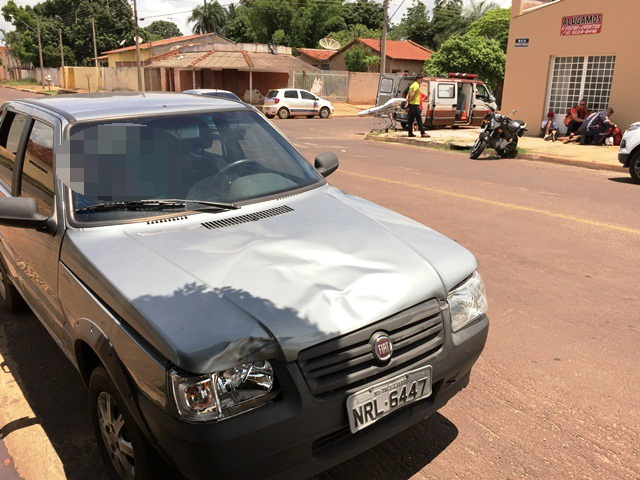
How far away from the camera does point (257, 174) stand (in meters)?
3.67

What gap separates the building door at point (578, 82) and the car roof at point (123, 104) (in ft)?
55.3

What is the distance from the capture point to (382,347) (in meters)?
2.33

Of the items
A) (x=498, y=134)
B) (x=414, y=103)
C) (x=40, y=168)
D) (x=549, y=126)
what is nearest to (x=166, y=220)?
(x=40, y=168)

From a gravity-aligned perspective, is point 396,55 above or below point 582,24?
above

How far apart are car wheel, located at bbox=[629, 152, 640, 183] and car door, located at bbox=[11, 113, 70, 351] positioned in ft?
34.9

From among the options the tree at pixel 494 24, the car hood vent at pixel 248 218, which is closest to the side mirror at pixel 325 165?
the car hood vent at pixel 248 218

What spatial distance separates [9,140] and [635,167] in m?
10.7

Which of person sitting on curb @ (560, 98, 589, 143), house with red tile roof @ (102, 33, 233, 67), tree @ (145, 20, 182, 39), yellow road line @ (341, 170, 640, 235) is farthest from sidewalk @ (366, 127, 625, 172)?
tree @ (145, 20, 182, 39)

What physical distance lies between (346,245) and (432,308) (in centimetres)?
55

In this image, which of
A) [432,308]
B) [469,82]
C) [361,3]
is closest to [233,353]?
[432,308]

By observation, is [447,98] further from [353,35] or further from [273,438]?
[353,35]

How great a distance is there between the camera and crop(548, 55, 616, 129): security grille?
57.8 feet

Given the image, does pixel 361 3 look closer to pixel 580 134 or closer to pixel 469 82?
pixel 469 82

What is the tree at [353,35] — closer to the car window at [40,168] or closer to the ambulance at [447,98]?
the ambulance at [447,98]
